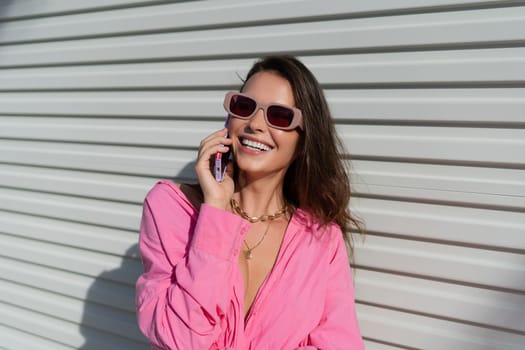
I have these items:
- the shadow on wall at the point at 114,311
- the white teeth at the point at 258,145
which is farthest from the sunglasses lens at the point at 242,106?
the shadow on wall at the point at 114,311

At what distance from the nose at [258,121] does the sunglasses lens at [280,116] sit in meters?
0.03

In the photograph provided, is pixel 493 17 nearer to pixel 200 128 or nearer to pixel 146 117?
pixel 200 128

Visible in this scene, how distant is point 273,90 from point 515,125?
107 cm

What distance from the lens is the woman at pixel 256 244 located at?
138 cm

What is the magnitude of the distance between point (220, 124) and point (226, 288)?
3.83 feet

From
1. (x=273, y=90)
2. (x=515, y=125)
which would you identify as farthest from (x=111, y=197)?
(x=515, y=125)

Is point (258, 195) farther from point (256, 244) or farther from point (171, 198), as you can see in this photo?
point (171, 198)

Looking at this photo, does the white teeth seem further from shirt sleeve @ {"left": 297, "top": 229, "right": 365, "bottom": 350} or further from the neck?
shirt sleeve @ {"left": 297, "top": 229, "right": 365, "bottom": 350}

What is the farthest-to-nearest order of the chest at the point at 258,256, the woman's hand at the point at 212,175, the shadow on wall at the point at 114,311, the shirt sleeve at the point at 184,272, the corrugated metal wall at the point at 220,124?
the shadow on wall at the point at 114,311 < the corrugated metal wall at the point at 220,124 < the chest at the point at 258,256 < the woman's hand at the point at 212,175 < the shirt sleeve at the point at 184,272

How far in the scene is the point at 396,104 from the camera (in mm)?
1879

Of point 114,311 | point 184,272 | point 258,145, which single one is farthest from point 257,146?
point 114,311

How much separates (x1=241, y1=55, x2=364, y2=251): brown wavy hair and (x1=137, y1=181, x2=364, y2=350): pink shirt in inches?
6.7

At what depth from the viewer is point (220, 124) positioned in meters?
2.31

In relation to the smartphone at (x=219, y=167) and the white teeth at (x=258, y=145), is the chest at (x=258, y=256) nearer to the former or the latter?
the smartphone at (x=219, y=167)
